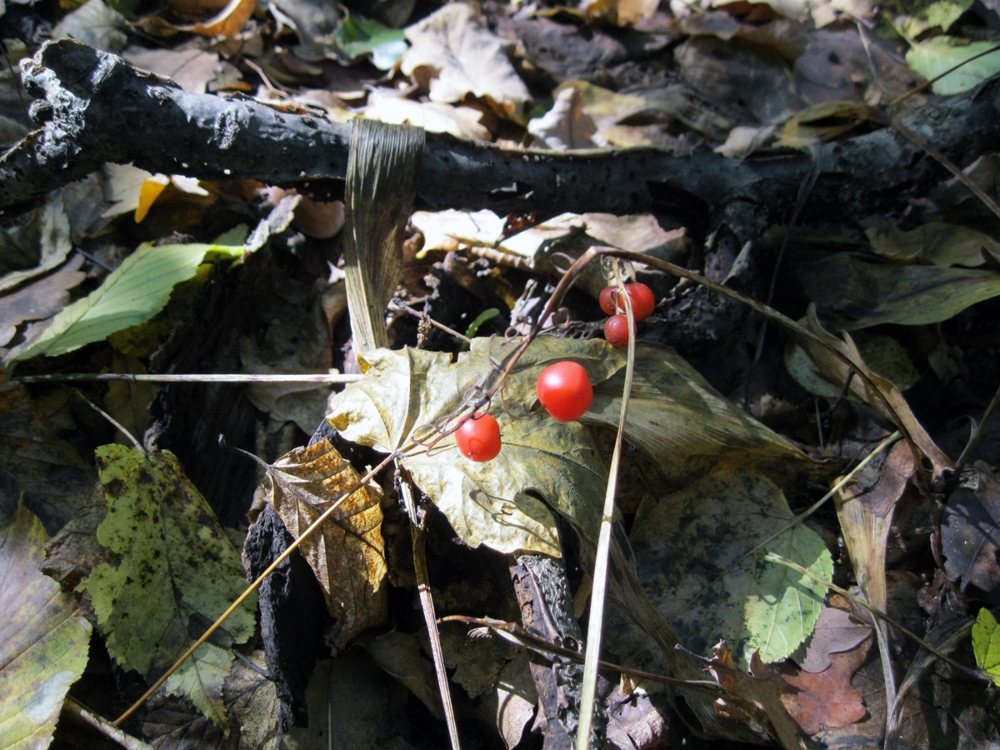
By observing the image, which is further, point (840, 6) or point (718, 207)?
point (840, 6)

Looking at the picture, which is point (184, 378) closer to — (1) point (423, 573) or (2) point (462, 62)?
(1) point (423, 573)

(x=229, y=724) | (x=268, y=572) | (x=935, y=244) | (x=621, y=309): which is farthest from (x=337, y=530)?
(x=935, y=244)

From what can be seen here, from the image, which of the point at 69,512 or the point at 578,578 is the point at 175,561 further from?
the point at 578,578

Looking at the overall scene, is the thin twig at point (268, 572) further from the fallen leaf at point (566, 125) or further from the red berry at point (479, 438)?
the fallen leaf at point (566, 125)

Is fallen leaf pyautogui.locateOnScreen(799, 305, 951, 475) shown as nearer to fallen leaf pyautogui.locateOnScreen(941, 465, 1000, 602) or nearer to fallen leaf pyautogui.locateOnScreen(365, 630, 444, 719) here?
fallen leaf pyautogui.locateOnScreen(941, 465, 1000, 602)

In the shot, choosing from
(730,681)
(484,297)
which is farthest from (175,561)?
(730,681)
